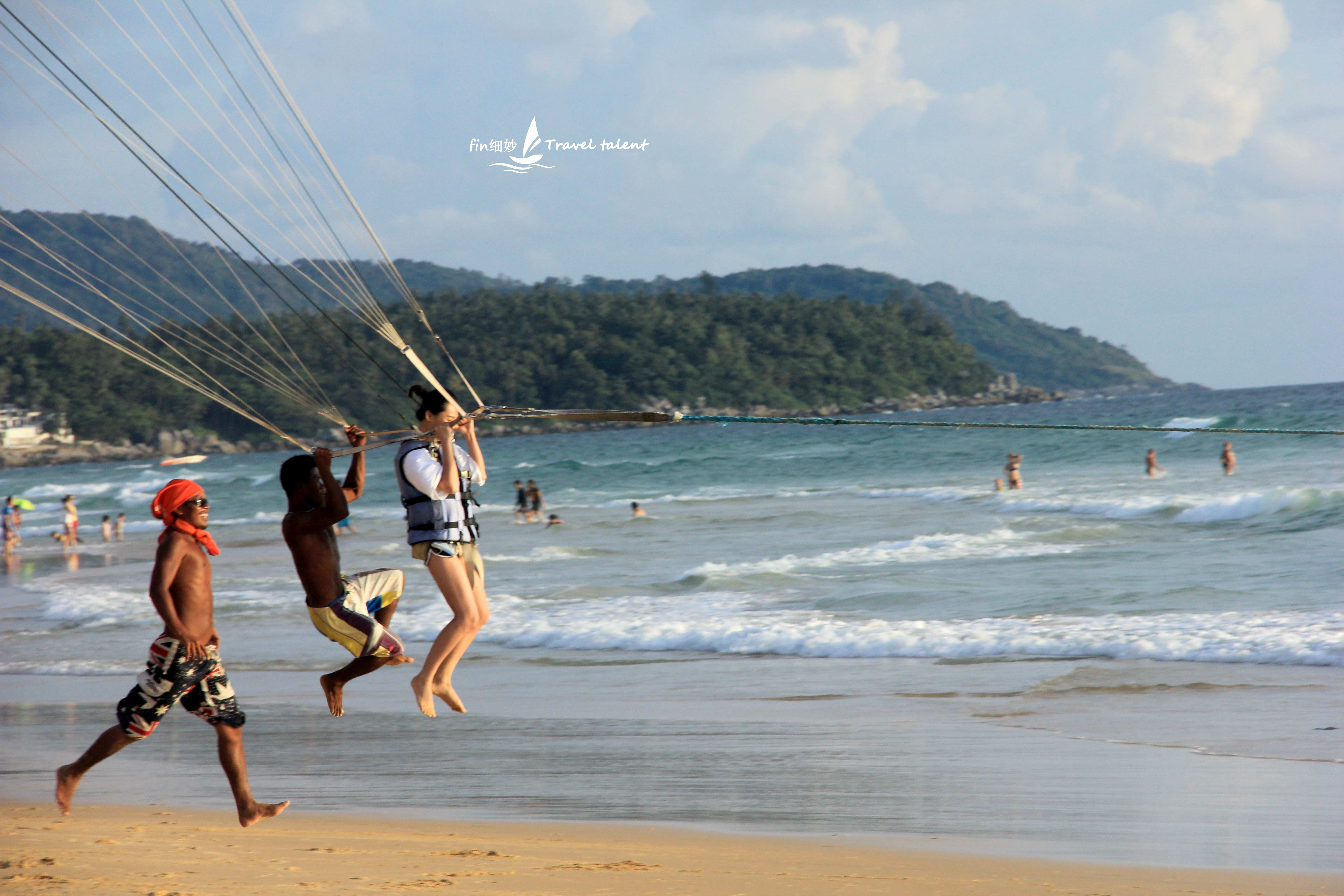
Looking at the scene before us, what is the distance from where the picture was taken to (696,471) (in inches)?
2179

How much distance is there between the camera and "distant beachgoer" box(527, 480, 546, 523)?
35.4 meters

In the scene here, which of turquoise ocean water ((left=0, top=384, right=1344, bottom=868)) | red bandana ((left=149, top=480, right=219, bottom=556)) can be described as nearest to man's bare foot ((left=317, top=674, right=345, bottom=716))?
red bandana ((left=149, top=480, right=219, bottom=556))

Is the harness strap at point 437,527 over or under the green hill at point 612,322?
under

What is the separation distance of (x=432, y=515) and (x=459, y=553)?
23 cm

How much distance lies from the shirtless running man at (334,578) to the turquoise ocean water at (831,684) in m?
1.81

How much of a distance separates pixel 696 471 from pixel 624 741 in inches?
1848

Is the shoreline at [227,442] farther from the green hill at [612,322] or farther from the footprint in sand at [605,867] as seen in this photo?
the footprint in sand at [605,867]

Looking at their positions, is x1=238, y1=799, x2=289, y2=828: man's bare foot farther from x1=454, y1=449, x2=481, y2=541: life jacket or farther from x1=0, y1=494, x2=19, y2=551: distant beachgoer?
x1=0, y1=494, x2=19, y2=551: distant beachgoer

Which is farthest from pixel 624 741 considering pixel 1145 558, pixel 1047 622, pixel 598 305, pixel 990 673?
pixel 598 305

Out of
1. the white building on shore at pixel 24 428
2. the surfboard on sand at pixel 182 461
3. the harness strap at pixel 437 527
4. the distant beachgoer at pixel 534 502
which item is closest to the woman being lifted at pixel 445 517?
the harness strap at pixel 437 527

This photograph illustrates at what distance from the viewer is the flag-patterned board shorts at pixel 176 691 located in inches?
209

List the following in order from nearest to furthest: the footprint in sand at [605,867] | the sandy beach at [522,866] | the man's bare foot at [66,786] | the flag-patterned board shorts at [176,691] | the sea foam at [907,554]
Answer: the sandy beach at [522,866], the flag-patterned board shorts at [176,691], the footprint in sand at [605,867], the man's bare foot at [66,786], the sea foam at [907,554]

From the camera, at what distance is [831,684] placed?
10609 millimetres

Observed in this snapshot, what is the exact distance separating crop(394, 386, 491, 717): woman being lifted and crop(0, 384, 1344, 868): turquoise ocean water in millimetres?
1696
